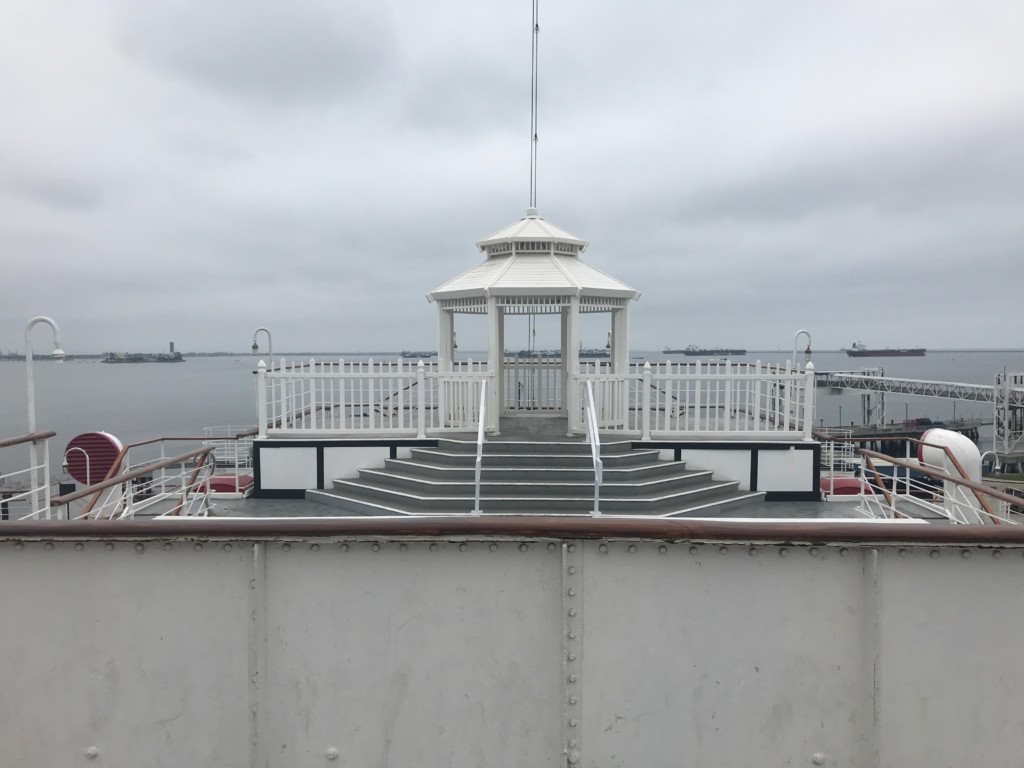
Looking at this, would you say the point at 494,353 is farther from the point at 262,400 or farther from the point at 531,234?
the point at 262,400

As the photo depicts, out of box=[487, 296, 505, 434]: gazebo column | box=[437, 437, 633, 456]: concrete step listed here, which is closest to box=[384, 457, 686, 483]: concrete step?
box=[437, 437, 633, 456]: concrete step

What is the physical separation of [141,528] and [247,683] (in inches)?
32.5

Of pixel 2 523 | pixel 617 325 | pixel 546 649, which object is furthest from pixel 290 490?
pixel 546 649

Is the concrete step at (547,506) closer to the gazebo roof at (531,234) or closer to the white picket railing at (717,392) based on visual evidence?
the white picket railing at (717,392)

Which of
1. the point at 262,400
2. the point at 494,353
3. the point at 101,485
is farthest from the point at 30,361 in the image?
the point at 494,353

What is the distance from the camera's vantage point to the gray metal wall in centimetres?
264

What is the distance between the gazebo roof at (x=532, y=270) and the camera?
1062 cm

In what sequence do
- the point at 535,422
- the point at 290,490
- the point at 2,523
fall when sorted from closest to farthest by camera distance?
1. the point at 2,523
2. the point at 290,490
3. the point at 535,422

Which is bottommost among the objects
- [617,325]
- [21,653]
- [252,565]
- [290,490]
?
[290,490]

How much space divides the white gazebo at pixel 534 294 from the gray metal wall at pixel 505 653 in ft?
24.6

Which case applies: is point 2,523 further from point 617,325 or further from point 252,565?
point 617,325

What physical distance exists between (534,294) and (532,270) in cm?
77

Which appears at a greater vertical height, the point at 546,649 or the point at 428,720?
the point at 546,649

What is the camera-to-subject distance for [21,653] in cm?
269
